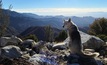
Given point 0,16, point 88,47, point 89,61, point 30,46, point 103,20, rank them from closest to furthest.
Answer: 1. point 89,61
2. point 30,46
3. point 88,47
4. point 0,16
5. point 103,20

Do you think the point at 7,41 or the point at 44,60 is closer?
the point at 44,60

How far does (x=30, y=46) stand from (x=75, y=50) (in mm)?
3799

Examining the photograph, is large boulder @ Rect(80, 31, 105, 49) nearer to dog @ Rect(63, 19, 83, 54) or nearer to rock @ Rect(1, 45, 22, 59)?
dog @ Rect(63, 19, 83, 54)

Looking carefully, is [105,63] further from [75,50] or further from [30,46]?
[30,46]

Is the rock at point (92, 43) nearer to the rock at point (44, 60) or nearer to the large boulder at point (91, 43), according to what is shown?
the large boulder at point (91, 43)

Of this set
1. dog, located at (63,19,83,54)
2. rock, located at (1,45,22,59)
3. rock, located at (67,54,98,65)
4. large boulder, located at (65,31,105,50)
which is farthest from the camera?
large boulder, located at (65,31,105,50)

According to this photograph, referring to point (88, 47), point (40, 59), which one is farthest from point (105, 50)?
point (40, 59)

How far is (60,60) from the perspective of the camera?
41.9 ft

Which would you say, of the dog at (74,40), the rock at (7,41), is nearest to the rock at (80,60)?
the dog at (74,40)

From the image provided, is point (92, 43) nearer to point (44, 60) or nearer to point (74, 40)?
point (74, 40)

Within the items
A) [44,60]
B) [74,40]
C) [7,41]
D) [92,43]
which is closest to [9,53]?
[44,60]

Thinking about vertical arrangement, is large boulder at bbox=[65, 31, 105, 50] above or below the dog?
below

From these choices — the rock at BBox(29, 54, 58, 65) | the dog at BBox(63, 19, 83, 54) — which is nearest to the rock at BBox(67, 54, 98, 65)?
the dog at BBox(63, 19, 83, 54)

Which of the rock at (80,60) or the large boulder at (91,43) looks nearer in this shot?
the rock at (80,60)
